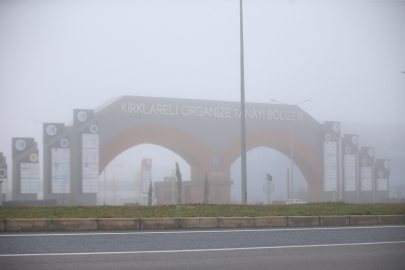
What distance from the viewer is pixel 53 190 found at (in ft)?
109

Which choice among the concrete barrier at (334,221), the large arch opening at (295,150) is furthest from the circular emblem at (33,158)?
the concrete barrier at (334,221)

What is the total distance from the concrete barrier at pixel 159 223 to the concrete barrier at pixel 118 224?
17 cm

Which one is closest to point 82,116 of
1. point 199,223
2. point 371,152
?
point 199,223

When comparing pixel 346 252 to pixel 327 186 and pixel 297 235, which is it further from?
pixel 327 186

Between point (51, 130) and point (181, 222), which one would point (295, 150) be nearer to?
point (51, 130)

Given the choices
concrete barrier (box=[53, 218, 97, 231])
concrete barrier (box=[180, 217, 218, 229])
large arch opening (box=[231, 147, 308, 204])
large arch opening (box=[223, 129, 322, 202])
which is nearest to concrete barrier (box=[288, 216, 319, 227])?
concrete barrier (box=[180, 217, 218, 229])

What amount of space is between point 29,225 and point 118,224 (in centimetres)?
203

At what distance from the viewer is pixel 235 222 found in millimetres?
11281

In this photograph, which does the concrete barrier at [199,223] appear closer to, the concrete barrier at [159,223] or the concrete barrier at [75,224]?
the concrete barrier at [159,223]

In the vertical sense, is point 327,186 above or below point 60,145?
below

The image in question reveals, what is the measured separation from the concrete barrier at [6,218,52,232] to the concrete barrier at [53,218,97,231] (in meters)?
0.18

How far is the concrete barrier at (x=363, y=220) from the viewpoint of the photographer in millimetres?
12438

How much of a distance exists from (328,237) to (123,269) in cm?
518

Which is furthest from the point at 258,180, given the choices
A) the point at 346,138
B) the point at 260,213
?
the point at 260,213
